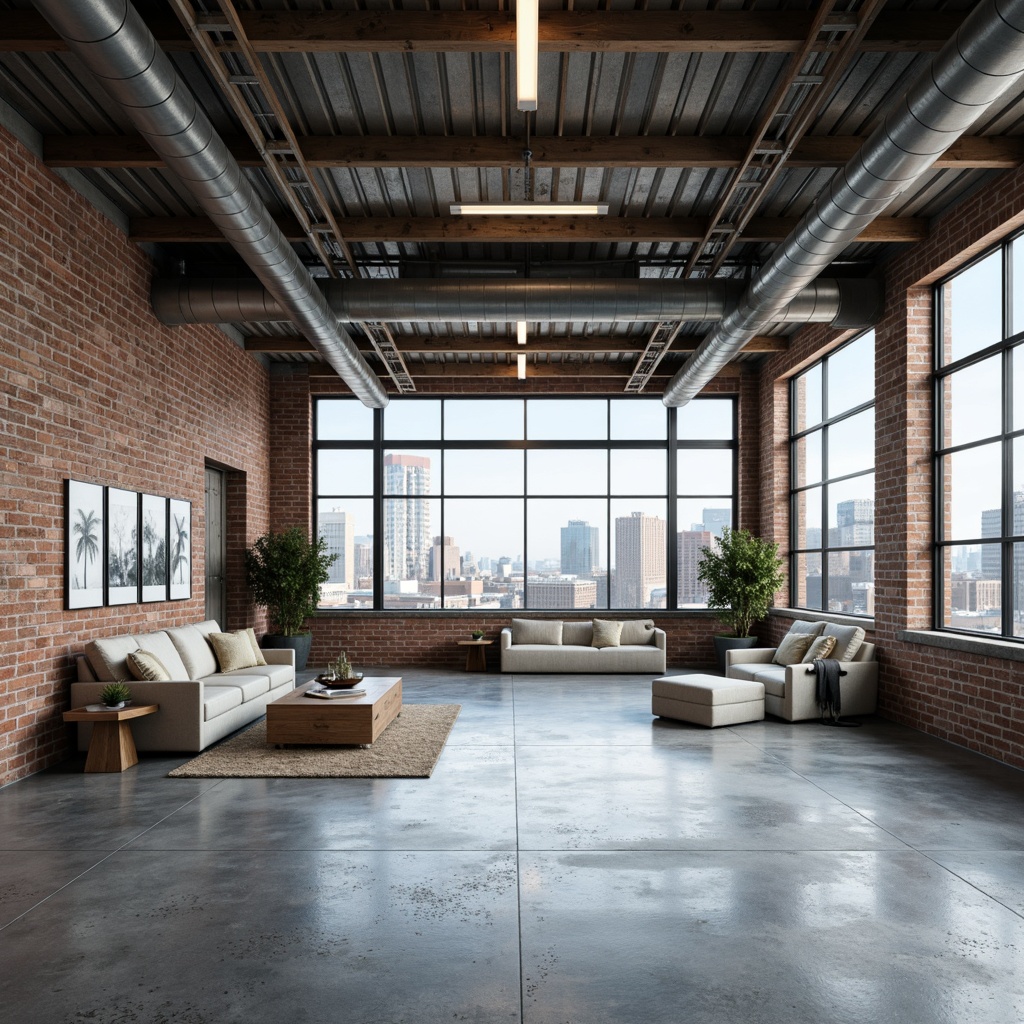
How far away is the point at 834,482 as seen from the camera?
10375 mm

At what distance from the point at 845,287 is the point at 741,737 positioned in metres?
4.56

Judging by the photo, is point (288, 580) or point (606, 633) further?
point (606, 633)

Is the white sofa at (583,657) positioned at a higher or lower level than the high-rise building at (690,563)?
lower

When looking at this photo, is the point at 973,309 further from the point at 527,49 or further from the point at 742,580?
the point at 527,49

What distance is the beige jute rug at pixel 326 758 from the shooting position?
610 centimetres

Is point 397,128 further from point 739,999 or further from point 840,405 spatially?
point 840,405

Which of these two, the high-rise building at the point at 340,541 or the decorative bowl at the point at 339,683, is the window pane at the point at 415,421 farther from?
the decorative bowl at the point at 339,683

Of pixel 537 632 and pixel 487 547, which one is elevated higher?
pixel 487 547

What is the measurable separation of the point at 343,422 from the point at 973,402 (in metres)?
8.96

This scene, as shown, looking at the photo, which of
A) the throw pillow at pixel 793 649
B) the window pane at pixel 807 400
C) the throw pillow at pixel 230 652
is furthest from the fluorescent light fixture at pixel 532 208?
the window pane at pixel 807 400

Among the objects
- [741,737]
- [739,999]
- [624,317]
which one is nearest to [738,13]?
[624,317]

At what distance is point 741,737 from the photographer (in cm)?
756

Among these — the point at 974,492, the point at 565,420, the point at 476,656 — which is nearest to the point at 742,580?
the point at 565,420

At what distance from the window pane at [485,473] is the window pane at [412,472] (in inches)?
11.9
